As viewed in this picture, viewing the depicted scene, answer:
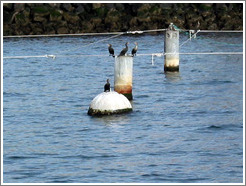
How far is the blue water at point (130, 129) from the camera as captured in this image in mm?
27297

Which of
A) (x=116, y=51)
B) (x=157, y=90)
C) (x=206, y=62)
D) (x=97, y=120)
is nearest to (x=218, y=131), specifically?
(x=97, y=120)

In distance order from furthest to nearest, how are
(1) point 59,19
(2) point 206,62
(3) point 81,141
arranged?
1. (1) point 59,19
2. (2) point 206,62
3. (3) point 81,141

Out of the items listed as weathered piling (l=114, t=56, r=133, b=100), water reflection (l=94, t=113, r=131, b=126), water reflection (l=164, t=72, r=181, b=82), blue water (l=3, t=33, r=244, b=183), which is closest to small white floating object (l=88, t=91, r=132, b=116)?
water reflection (l=94, t=113, r=131, b=126)

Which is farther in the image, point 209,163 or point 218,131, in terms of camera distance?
point 218,131

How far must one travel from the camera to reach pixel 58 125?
3516 centimetres

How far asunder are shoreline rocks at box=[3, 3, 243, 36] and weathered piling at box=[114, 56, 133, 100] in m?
39.1

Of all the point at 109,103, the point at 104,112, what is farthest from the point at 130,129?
the point at 104,112

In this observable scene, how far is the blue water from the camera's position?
89.6 feet

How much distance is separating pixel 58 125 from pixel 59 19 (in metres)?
43.5

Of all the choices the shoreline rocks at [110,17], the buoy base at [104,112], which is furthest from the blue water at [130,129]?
the shoreline rocks at [110,17]

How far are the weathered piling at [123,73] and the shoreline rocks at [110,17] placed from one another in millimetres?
39139

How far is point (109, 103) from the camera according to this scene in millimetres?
34625

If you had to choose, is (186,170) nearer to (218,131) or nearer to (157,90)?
(218,131)

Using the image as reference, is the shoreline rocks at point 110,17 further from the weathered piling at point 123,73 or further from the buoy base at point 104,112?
the buoy base at point 104,112
